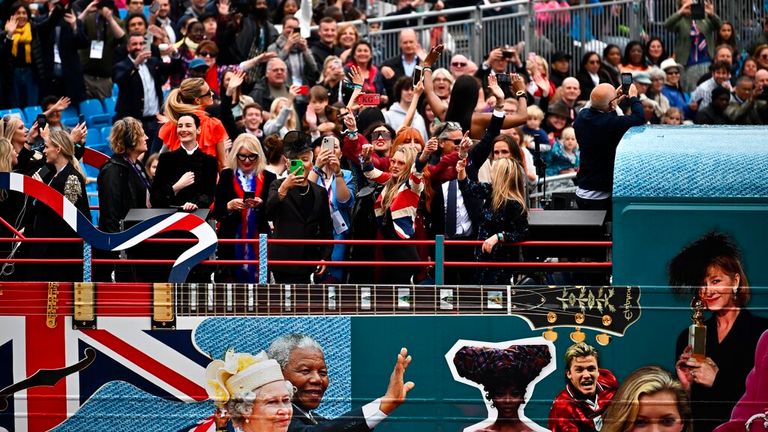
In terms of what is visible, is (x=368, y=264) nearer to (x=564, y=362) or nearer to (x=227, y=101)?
(x=564, y=362)

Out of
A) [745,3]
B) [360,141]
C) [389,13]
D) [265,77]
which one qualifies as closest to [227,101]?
[360,141]

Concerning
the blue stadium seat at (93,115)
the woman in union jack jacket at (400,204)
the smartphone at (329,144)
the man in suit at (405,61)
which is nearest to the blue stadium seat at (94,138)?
the blue stadium seat at (93,115)

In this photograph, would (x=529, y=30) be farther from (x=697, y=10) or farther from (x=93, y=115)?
(x=93, y=115)

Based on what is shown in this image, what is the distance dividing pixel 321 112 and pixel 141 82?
2.61 m

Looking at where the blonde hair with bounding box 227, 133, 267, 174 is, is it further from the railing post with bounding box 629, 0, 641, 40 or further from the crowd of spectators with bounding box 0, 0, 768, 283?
the railing post with bounding box 629, 0, 641, 40

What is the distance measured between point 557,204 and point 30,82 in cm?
810

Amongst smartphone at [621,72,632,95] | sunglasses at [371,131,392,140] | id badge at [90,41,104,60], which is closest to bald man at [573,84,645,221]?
smartphone at [621,72,632,95]

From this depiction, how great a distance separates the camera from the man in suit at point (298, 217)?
11.6 meters

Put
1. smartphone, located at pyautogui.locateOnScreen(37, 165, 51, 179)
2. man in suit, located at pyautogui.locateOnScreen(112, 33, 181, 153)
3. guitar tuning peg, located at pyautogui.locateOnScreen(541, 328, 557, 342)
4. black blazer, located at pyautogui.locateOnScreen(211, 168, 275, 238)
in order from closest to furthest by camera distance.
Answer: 1. guitar tuning peg, located at pyautogui.locateOnScreen(541, 328, 557, 342)
2. black blazer, located at pyautogui.locateOnScreen(211, 168, 275, 238)
3. smartphone, located at pyautogui.locateOnScreen(37, 165, 51, 179)
4. man in suit, located at pyautogui.locateOnScreen(112, 33, 181, 153)

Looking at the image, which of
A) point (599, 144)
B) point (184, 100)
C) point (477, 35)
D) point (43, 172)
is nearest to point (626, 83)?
point (599, 144)

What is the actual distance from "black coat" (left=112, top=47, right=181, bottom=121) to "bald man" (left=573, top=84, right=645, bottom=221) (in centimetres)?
677

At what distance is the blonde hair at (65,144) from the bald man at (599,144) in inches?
157

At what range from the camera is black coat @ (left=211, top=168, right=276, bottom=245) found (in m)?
12.3

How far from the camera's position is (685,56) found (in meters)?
21.2
